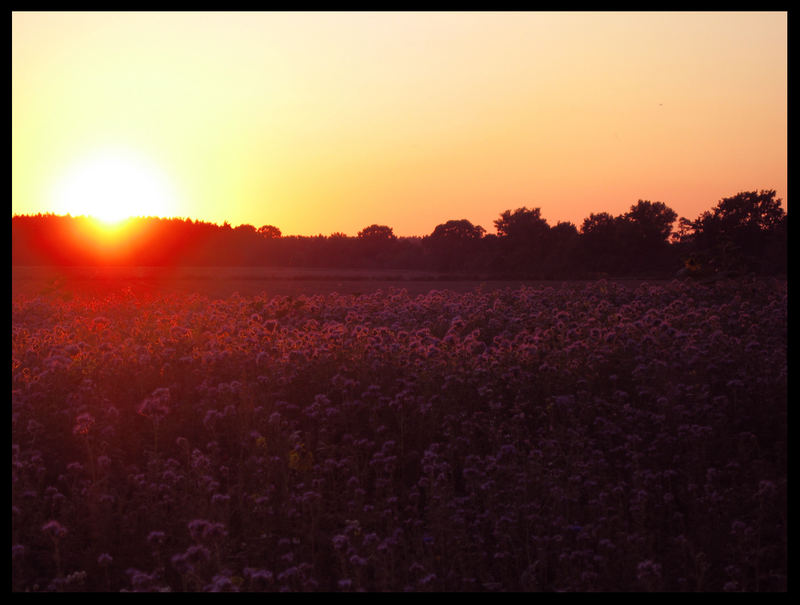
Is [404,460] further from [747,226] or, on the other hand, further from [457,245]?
[457,245]

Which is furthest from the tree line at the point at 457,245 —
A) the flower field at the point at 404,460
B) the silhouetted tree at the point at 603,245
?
the flower field at the point at 404,460

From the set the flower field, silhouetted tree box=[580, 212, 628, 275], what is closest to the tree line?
silhouetted tree box=[580, 212, 628, 275]

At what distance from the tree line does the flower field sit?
1738 cm

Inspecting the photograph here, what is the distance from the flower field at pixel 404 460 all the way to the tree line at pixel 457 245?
17.4 metres

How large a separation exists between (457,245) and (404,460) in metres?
26.0

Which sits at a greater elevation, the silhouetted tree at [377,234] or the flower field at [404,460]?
the silhouetted tree at [377,234]

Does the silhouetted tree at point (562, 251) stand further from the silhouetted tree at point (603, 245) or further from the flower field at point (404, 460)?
the flower field at point (404, 460)

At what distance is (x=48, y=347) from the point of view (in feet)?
32.3

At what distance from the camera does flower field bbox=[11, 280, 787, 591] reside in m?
5.63

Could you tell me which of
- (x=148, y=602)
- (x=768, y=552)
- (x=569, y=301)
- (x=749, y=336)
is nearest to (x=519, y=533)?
(x=768, y=552)

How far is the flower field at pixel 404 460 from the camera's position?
5.63 metres

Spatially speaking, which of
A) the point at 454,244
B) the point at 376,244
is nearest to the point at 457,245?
the point at 454,244

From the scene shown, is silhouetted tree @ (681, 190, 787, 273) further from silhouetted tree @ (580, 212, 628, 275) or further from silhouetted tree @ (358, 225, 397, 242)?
silhouetted tree @ (358, 225, 397, 242)

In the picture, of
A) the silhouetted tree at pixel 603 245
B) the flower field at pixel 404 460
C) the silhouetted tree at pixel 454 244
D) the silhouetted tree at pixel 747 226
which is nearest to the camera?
the flower field at pixel 404 460
